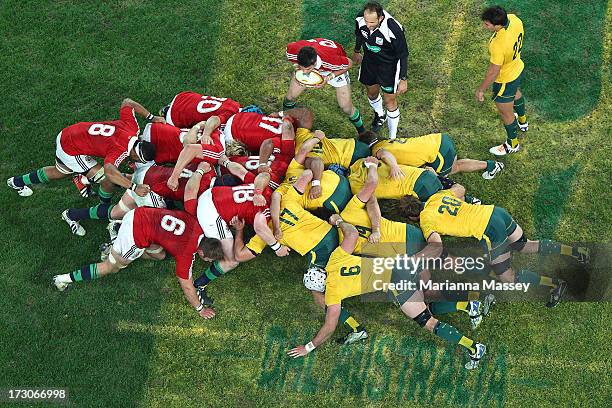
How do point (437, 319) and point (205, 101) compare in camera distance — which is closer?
point (437, 319)

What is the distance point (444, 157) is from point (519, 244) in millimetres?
1350

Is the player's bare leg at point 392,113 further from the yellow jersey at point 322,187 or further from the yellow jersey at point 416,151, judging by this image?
the yellow jersey at point 322,187

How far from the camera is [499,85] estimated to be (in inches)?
325

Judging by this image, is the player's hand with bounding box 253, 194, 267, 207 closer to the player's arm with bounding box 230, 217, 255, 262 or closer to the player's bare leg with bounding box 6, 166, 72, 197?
the player's arm with bounding box 230, 217, 255, 262

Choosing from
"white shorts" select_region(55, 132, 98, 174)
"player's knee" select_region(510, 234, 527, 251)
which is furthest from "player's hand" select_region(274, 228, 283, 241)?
"player's knee" select_region(510, 234, 527, 251)

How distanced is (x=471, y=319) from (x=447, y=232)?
1.01 metres

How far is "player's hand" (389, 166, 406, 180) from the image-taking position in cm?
768

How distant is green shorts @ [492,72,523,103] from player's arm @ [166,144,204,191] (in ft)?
12.2

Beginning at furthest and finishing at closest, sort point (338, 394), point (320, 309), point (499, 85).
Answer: point (499, 85)
point (320, 309)
point (338, 394)

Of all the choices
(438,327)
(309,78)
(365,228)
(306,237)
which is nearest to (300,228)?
(306,237)

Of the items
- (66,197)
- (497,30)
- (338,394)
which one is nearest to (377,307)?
(338,394)

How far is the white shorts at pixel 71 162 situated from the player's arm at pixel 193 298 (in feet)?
6.32

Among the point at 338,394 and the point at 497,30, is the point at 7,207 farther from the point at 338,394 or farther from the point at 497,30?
the point at 497,30

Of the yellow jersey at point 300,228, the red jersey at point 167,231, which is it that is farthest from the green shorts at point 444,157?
the red jersey at point 167,231
